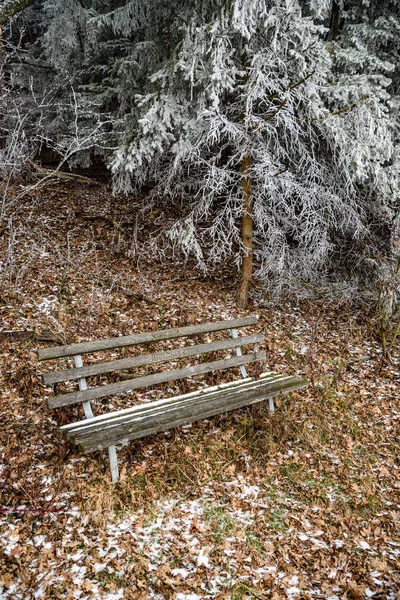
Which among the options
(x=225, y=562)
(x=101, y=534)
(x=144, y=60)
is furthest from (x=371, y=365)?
(x=144, y=60)

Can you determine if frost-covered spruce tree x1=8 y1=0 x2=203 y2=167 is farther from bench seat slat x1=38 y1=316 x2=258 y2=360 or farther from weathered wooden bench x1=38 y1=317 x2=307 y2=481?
weathered wooden bench x1=38 y1=317 x2=307 y2=481

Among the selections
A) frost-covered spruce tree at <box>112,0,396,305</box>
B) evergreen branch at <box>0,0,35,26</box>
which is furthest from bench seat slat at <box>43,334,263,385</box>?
evergreen branch at <box>0,0,35,26</box>

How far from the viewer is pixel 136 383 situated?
4438 mm

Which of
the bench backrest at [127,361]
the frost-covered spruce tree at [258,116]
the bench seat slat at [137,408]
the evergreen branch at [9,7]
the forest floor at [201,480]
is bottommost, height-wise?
the forest floor at [201,480]

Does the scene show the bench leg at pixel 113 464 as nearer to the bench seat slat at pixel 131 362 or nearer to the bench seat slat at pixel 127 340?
the bench seat slat at pixel 131 362

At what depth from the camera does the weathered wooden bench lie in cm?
378

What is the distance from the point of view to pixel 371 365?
6.86m

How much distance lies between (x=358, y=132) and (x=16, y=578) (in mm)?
7075

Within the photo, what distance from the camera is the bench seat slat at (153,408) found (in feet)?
12.6

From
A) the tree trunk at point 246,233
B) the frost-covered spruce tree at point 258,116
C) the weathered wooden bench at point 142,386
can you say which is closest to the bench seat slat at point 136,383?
the weathered wooden bench at point 142,386

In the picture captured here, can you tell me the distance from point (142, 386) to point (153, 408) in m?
0.25

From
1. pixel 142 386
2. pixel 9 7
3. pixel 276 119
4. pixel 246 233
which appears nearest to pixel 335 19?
pixel 276 119

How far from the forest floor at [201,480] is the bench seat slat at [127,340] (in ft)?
2.67

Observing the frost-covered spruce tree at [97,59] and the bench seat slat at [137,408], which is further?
the frost-covered spruce tree at [97,59]
